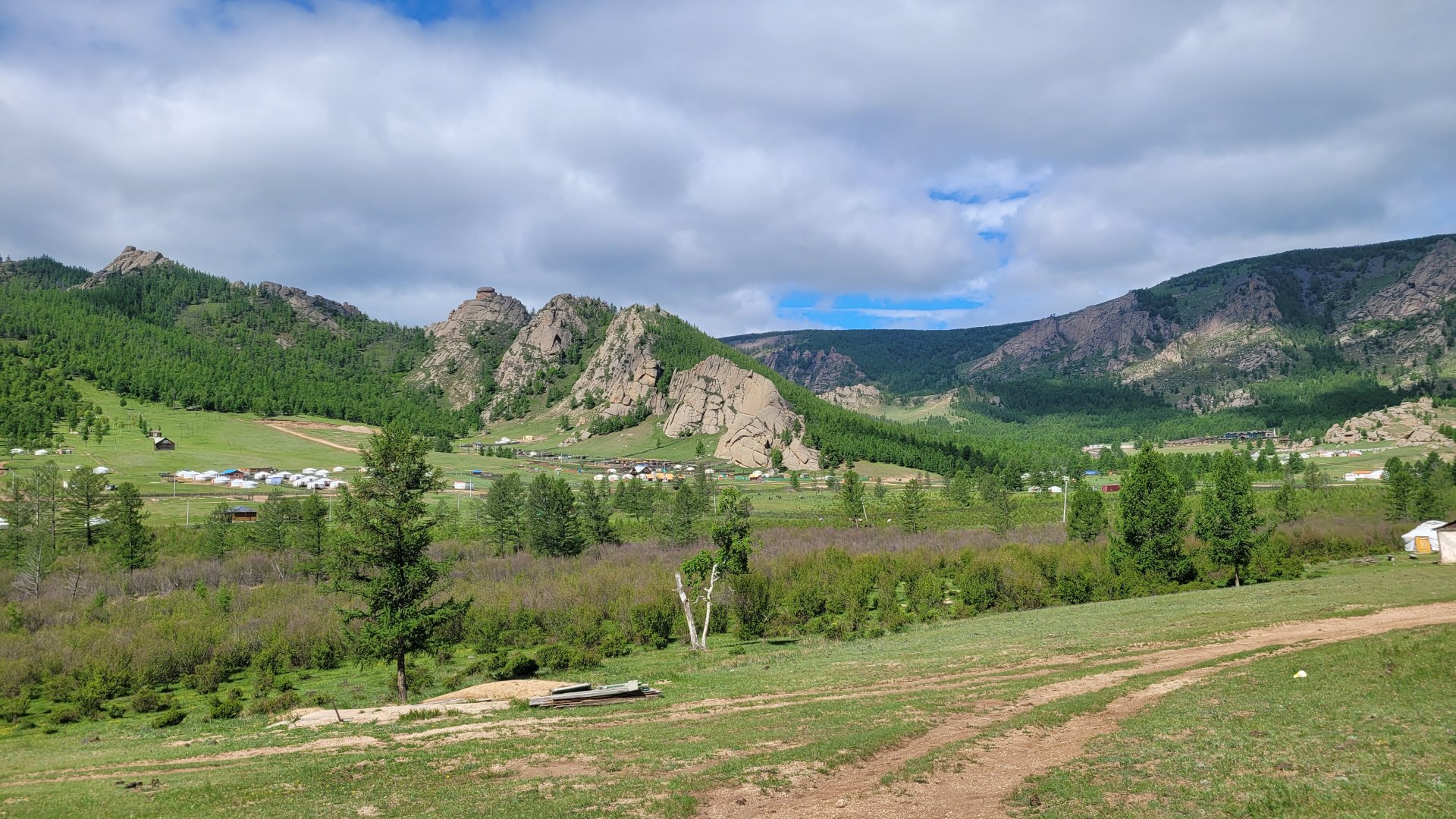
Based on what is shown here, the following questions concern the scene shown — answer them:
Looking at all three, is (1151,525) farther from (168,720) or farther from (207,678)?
(207,678)

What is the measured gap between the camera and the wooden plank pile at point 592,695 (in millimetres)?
28562

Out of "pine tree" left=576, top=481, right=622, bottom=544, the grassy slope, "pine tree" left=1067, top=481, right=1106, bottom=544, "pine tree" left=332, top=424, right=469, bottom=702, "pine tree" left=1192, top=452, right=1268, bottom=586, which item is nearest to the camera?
the grassy slope

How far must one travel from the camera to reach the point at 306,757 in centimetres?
2030

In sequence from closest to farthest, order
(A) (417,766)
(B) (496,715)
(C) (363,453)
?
(A) (417,766)
(B) (496,715)
(C) (363,453)

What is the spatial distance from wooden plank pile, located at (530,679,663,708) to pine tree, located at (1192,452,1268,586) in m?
46.0

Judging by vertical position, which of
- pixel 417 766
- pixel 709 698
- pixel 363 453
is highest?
pixel 363 453

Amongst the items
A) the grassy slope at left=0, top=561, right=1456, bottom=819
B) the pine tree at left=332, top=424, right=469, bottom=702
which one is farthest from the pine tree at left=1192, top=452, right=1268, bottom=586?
the pine tree at left=332, top=424, right=469, bottom=702

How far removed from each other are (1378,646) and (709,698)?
2112cm

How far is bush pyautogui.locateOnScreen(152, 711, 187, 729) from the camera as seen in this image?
1297 inches

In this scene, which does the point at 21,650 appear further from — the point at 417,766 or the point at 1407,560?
the point at 1407,560

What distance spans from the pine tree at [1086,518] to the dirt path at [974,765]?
2032 inches

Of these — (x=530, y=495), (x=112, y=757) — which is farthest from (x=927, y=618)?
(x=530, y=495)

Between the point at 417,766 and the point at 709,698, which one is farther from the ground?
the point at 417,766

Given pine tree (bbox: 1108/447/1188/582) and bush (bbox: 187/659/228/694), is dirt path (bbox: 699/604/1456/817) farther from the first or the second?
bush (bbox: 187/659/228/694)
